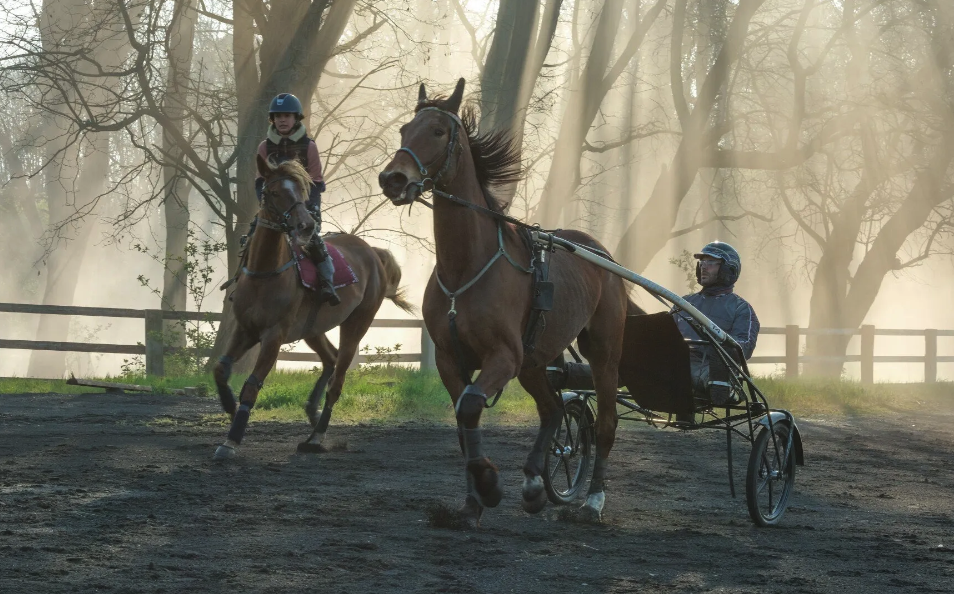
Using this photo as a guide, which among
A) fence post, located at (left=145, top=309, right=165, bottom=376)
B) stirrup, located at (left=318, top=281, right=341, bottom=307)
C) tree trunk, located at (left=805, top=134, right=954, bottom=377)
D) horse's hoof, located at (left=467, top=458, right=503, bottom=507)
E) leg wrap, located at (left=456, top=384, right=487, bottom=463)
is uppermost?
tree trunk, located at (left=805, top=134, right=954, bottom=377)

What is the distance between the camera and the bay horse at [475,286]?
5.75 meters

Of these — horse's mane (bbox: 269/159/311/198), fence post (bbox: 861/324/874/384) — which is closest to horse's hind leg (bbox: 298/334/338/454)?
horse's mane (bbox: 269/159/311/198)

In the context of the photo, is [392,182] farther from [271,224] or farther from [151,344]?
[151,344]

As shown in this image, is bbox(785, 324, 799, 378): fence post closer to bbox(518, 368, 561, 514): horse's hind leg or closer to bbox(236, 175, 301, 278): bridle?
bbox(236, 175, 301, 278): bridle

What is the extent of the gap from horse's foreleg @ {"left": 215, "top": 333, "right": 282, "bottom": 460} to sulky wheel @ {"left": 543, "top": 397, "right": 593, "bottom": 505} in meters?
2.49

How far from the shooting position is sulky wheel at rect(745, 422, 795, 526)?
21.5 ft

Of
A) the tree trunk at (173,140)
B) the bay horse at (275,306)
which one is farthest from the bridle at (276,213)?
the tree trunk at (173,140)

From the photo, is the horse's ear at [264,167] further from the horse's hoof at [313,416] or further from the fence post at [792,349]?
the fence post at [792,349]

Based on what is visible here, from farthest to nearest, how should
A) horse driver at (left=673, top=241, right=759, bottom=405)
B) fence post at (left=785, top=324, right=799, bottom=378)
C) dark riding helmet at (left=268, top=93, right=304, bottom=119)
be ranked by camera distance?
fence post at (left=785, top=324, right=799, bottom=378), dark riding helmet at (left=268, top=93, right=304, bottom=119), horse driver at (left=673, top=241, right=759, bottom=405)

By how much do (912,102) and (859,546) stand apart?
19.8 meters

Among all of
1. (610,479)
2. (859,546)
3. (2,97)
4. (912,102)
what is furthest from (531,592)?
(2,97)

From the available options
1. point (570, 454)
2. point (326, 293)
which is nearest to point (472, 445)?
point (570, 454)

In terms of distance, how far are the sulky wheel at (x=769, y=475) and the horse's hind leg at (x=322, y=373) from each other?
4462mm

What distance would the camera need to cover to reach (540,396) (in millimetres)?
7012
